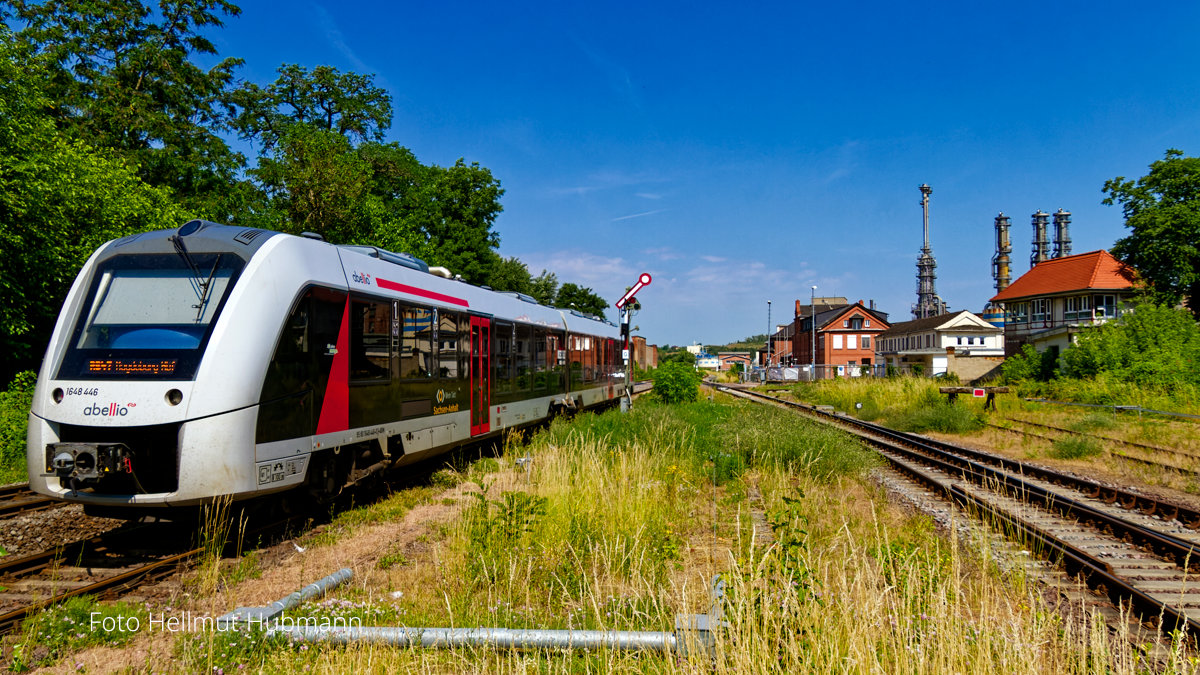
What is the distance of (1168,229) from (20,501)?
4811cm

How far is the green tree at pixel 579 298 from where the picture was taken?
72.8m

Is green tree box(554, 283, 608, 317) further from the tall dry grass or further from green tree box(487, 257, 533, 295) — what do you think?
the tall dry grass

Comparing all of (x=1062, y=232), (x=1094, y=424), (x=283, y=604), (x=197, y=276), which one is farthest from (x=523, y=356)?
(x=1062, y=232)

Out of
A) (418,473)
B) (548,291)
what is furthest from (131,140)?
(548,291)

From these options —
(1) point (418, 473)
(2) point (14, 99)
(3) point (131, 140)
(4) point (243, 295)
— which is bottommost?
(1) point (418, 473)

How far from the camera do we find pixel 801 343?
86562 millimetres

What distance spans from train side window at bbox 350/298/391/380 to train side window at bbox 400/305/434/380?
39cm

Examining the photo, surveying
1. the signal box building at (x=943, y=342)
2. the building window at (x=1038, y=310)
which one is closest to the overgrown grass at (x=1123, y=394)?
the signal box building at (x=943, y=342)

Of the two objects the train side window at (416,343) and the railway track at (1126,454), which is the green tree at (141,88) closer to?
the train side window at (416,343)

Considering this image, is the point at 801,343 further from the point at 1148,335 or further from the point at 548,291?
the point at 1148,335

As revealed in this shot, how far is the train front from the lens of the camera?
5984 mm

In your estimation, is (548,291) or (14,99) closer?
(14,99)

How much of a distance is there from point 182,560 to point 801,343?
280 feet

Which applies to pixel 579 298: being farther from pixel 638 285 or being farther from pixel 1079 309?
pixel 638 285
